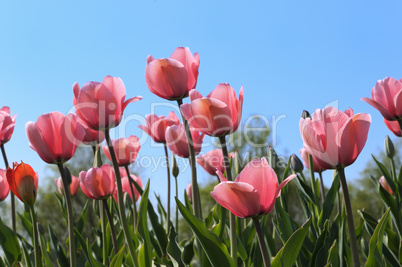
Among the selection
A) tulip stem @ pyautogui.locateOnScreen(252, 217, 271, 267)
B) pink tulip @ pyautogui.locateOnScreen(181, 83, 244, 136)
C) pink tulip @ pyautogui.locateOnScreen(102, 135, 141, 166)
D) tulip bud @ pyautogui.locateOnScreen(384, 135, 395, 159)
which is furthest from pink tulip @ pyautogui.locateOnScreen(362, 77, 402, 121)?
pink tulip @ pyautogui.locateOnScreen(102, 135, 141, 166)

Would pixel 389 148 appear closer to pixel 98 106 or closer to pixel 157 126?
pixel 157 126

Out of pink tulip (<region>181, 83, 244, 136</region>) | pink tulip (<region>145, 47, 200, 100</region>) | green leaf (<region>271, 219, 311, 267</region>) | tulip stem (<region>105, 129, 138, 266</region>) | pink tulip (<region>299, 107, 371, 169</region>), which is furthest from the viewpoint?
pink tulip (<region>145, 47, 200, 100</region>)

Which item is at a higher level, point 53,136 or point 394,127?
point 53,136

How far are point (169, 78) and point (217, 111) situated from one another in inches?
14.5

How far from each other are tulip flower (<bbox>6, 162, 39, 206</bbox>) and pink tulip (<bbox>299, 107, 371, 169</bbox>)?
107 centimetres

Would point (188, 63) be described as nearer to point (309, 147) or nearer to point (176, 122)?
point (309, 147)

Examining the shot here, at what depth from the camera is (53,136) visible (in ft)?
5.76

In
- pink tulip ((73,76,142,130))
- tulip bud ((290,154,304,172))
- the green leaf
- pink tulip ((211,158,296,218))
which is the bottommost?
the green leaf

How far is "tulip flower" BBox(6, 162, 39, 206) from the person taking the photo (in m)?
1.75

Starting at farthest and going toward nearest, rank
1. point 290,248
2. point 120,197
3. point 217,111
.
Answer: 1. point 120,197
2. point 217,111
3. point 290,248

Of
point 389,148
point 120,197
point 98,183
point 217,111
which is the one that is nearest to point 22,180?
point 120,197

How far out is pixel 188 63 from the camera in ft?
6.41

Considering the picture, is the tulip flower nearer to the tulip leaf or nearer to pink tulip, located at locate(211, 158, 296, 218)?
the tulip leaf

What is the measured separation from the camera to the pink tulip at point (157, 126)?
3000mm
